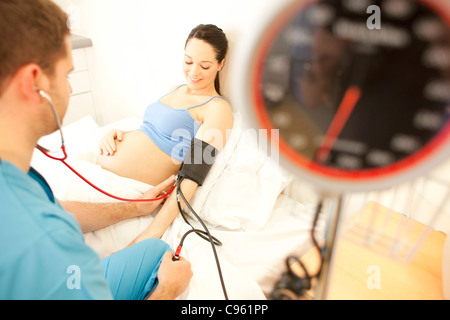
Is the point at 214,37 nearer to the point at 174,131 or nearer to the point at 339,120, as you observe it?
the point at 174,131

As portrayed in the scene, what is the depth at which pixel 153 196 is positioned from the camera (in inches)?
47.1

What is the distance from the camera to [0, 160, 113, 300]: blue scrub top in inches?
17.7

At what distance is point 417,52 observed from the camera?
264mm

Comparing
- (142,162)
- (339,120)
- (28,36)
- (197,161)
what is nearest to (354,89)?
(339,120)

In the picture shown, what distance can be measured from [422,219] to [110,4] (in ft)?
5.85

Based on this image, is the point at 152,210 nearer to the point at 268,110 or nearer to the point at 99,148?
the point at 99,148

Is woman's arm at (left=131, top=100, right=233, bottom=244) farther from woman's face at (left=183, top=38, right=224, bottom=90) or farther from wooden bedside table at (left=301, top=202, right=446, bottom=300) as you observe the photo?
wooden bedside table at (left=301, top=202, right=446, bottom=300)

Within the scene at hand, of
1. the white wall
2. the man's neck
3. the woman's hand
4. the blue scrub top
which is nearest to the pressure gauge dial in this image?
the blue scrub top

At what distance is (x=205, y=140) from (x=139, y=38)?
2.58 feet

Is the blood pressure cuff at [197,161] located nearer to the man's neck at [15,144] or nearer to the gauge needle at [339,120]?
the man's neck at [15,144]

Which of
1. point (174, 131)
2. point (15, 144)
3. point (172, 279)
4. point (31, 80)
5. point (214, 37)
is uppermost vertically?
point (214, 37)

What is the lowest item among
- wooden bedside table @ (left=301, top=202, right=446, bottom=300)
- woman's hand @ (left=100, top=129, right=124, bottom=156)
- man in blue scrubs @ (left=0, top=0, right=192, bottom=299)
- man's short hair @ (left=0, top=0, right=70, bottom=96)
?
wooden bedside table @ (left=301, top=202, right=446, bottom=300)

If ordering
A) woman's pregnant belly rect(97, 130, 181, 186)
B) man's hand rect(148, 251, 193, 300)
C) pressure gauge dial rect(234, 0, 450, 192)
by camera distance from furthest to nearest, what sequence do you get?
woman's pregnant belly rect(97, 130, 181, 186) < man's hand rect(148, 251, 193, 300) < pressure gauge dial rect(234, 0, 450, 192)
